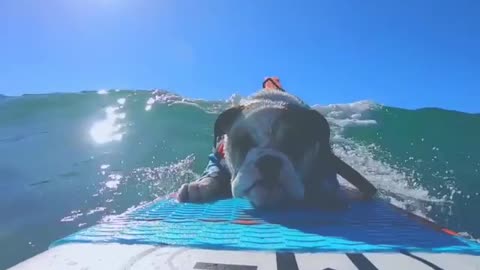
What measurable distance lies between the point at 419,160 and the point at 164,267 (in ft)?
28.7

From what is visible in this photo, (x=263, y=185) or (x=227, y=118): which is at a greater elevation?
(x=227, y=118)

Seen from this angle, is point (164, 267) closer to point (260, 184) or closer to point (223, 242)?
point (223, 242)

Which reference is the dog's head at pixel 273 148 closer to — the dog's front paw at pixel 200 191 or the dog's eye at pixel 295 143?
the dog's eye at pixel 295 143

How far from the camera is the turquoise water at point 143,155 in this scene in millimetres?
5848

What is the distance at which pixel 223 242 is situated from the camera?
2156 mm

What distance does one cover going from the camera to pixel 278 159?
353 cm

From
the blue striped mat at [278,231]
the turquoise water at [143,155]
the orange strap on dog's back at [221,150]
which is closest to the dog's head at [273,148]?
the blue striped mat at [278,231]

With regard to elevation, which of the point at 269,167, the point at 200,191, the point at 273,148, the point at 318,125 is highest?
the point at 318,125

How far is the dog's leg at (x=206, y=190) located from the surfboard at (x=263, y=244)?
0.90 m

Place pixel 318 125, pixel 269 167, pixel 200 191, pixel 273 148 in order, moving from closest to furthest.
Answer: pixel 269 167 < pixel 273 148 < pixel 318 125 < pixel 200 191

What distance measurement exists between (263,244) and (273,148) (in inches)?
66.9

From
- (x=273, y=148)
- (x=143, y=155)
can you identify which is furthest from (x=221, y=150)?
(x=143, y=155)

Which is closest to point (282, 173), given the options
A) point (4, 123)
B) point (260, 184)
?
point (260, 184)

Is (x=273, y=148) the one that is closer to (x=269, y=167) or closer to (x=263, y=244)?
(x=269, y=167)
